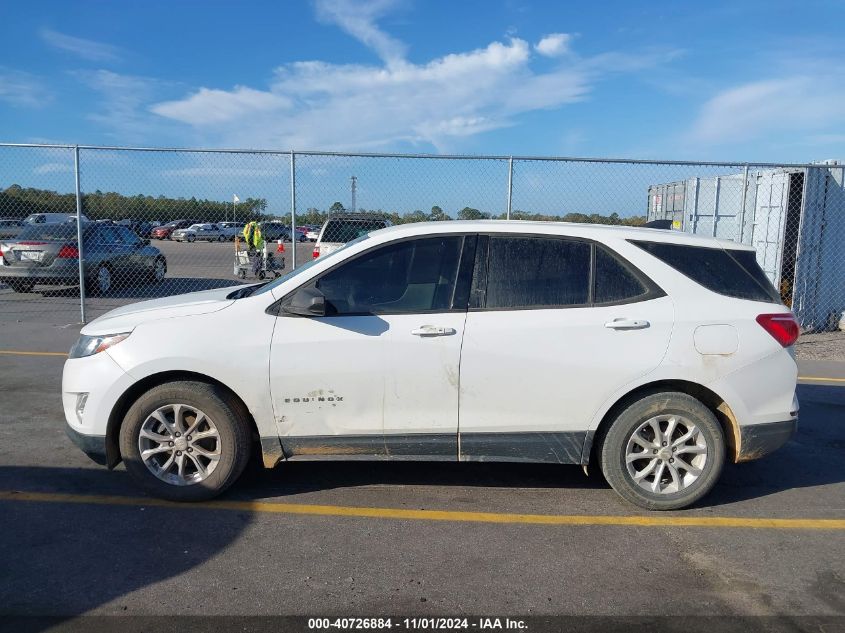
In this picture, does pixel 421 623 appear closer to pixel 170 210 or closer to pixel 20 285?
pixel 170 210

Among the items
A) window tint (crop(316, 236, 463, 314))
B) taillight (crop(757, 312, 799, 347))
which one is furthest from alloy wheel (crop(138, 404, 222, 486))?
taillight (crop(757, 312, 799, 347))

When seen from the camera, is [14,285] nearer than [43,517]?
No

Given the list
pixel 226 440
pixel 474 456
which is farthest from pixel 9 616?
pixel 474 456

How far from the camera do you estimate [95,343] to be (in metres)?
4.26

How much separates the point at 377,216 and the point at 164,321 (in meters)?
7.15

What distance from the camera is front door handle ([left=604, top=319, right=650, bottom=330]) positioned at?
416 centimetres

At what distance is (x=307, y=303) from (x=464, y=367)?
40.1 inches

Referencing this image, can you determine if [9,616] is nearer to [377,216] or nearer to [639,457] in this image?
[639,457]

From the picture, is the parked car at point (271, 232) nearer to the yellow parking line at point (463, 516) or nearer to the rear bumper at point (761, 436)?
the yellow parking line at point (463, 516)

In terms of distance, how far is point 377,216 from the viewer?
1110cm

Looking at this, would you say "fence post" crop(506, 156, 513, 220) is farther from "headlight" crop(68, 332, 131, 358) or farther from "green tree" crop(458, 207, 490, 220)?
"headlight" crop(68, 332, 131, 358)

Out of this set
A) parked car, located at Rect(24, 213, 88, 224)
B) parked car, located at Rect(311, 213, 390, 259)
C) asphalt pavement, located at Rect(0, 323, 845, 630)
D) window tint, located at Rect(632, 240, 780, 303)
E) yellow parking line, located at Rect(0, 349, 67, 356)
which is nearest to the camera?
asphalt pavement, located at Rect(0, 323, 845, 630)

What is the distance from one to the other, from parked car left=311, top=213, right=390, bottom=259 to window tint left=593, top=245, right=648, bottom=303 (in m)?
6.51

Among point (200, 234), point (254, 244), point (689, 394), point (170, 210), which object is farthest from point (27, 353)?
point (200, 234)
